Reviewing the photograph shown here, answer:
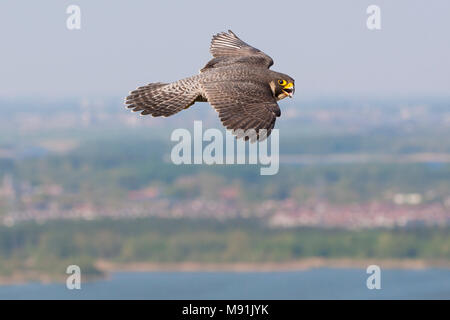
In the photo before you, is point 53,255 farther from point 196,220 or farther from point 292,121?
point 292,121

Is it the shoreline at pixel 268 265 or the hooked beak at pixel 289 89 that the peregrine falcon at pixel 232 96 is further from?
the shoreline at pixel 268 265

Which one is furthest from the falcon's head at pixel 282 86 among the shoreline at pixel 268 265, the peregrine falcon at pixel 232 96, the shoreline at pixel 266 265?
the shoreline at pixel 268 265

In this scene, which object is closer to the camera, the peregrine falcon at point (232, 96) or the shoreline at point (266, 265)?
the peregrine falcon at point (232, 96)

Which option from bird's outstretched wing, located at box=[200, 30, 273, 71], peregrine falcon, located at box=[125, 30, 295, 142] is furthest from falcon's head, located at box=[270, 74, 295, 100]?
bird's outstretched wing, located at box=[200, 30, 273, 71]

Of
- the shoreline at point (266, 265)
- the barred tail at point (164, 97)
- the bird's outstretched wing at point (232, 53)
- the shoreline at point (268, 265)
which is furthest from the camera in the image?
the shoreline at point (268, 265)

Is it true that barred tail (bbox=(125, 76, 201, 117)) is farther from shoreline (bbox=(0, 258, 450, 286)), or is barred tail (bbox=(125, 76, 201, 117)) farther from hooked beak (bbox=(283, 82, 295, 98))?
shoreline (bbox=(0, 258, 450, 286))
